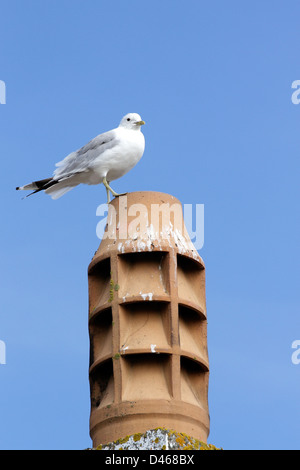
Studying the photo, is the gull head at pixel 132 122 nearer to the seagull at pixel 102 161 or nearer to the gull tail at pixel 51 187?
the seagull at pixel 102 161

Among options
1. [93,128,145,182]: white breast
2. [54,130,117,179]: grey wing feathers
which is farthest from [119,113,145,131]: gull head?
[54,130,117,179]: grey wing feathers

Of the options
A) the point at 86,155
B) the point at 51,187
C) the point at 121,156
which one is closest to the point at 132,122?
the point at 121,156

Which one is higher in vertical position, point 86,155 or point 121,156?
point 86,155

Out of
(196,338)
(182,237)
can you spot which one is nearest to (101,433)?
(196,338)

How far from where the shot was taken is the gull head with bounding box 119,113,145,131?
2002cm

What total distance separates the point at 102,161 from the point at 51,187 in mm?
1054

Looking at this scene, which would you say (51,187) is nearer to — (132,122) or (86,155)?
(86,155)

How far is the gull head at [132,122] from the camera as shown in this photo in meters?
20.0

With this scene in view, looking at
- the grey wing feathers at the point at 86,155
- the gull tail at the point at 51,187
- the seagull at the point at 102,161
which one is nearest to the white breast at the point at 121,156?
the seagull at the point at 102,161

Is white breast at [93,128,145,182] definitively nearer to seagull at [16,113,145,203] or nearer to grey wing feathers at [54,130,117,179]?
seagull at [16,113,145,203]

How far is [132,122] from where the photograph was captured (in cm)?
2003

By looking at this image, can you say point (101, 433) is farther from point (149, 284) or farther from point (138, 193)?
point (138, 193)

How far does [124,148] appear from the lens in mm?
19531
